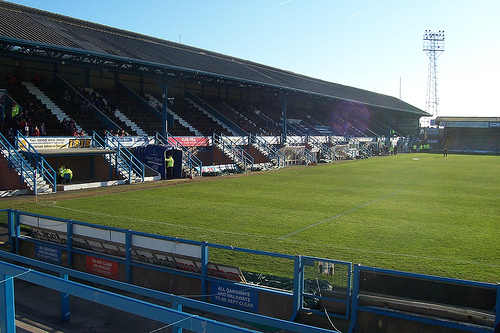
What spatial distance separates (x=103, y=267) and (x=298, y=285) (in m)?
4.64

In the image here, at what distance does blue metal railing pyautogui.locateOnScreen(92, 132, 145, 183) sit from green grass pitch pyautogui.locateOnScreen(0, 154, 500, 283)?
6.45 feet

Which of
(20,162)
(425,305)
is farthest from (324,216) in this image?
(20,162)

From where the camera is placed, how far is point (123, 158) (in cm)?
2603

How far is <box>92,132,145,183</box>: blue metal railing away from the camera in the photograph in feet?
81.0

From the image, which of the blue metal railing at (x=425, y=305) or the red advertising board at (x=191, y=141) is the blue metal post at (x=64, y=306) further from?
the red advertising board at (x=191, y=141)

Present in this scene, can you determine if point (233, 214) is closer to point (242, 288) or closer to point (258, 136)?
point (242, 288)

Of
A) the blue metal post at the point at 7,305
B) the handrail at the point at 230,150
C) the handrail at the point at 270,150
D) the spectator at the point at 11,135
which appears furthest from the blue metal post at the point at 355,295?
the handrail at the point at 270,150

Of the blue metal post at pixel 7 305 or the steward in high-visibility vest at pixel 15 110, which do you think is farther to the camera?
the steward in high-visibility vest at pixel 15 110

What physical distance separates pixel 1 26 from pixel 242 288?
2256cm

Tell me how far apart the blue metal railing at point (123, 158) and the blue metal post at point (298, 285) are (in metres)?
18.9

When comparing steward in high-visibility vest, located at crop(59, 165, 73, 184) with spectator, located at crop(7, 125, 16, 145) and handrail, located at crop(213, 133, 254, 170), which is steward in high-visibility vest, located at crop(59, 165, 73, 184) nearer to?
spectator, located at crop(7, 125, 16, 145)

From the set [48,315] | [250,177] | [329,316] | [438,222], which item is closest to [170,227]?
[48,315]

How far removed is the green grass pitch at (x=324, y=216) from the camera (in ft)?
35.2

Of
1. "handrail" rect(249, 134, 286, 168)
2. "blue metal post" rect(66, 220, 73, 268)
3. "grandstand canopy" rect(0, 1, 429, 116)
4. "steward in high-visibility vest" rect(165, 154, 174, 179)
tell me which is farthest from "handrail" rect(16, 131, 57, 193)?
"handrail" rect(249, 134, 286, 168)
